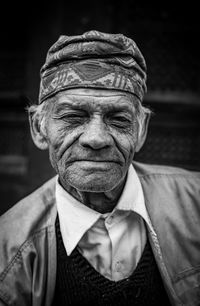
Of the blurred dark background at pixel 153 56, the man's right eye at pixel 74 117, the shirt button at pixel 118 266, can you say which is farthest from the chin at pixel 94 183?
the blurred dark background at pixel 153 56

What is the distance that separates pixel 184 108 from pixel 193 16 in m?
0.81

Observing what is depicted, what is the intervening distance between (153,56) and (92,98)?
1.78 meters

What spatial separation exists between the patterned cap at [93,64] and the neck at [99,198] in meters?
0.48

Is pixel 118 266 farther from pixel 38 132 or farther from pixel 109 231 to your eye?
pixel 38 132

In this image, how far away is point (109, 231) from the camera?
5.63 ft

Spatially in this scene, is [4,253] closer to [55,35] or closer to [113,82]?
[113,82]

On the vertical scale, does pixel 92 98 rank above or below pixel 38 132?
above

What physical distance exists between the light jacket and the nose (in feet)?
1.53

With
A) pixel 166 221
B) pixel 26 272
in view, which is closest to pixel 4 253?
pixel 26 272

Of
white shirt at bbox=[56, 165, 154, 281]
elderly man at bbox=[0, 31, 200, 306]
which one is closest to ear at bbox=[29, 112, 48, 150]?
elderly man at bbox=[0, 31, 200, 306]

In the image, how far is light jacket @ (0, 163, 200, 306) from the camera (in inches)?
64.4

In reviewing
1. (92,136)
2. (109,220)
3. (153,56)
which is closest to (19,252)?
(109,220)

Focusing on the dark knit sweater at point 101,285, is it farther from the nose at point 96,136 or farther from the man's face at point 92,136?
the nose at point 96,136

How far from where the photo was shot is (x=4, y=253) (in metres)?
1.66
